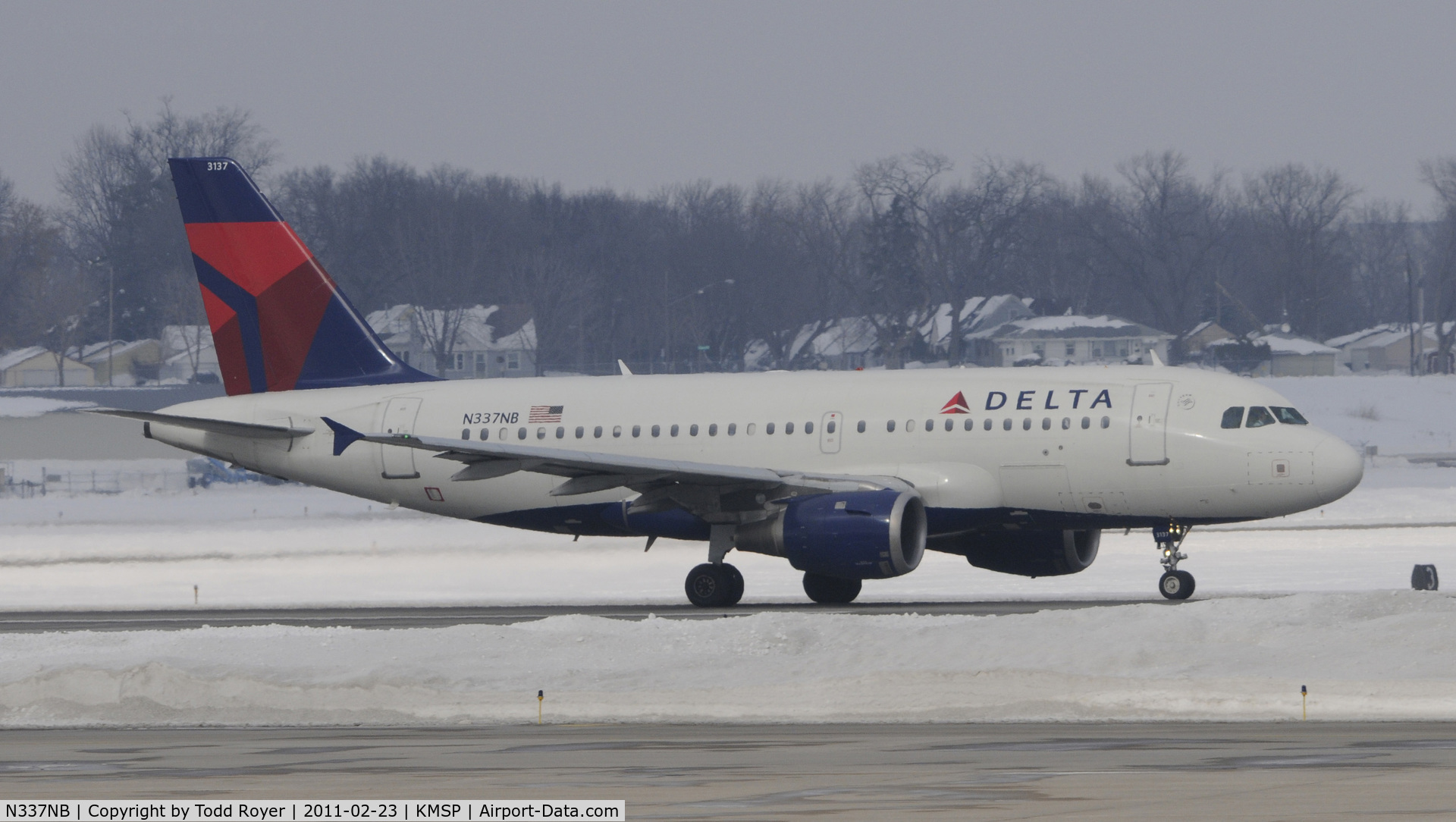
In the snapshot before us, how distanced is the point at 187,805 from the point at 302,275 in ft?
81.9

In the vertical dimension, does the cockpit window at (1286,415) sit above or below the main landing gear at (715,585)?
above

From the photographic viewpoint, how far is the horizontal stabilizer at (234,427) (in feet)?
113

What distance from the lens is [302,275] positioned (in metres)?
37.2

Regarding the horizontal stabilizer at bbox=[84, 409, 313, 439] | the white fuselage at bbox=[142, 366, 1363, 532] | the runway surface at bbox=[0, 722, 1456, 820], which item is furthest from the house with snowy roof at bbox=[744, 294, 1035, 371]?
the runway surface at bbox=[0, 722, 1456, 820]

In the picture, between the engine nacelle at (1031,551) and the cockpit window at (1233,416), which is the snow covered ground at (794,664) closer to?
the engine nacelle at (1031,551)

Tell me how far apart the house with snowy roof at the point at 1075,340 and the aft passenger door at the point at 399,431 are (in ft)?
323

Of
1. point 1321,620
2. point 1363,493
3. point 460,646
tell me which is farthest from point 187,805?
point 1363,493

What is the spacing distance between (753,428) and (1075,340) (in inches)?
4128

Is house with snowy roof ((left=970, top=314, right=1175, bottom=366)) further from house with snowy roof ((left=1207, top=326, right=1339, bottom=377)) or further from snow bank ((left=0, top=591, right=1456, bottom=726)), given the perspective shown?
snow bank ((left=0, top=591, right=1456, bottom=726))

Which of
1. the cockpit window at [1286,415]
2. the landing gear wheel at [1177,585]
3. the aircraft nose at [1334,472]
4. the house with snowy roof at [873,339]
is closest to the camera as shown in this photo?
the landing gear wheel at [1177,585]

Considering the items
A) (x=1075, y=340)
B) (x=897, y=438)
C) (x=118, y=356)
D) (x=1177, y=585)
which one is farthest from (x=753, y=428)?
(x=118, y=356)

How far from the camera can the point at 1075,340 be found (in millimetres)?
135625

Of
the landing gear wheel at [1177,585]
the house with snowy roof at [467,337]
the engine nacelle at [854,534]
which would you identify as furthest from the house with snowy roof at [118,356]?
the landing gear wheel at [1177,585]

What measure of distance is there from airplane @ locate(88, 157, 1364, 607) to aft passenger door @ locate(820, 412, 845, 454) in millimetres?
33
